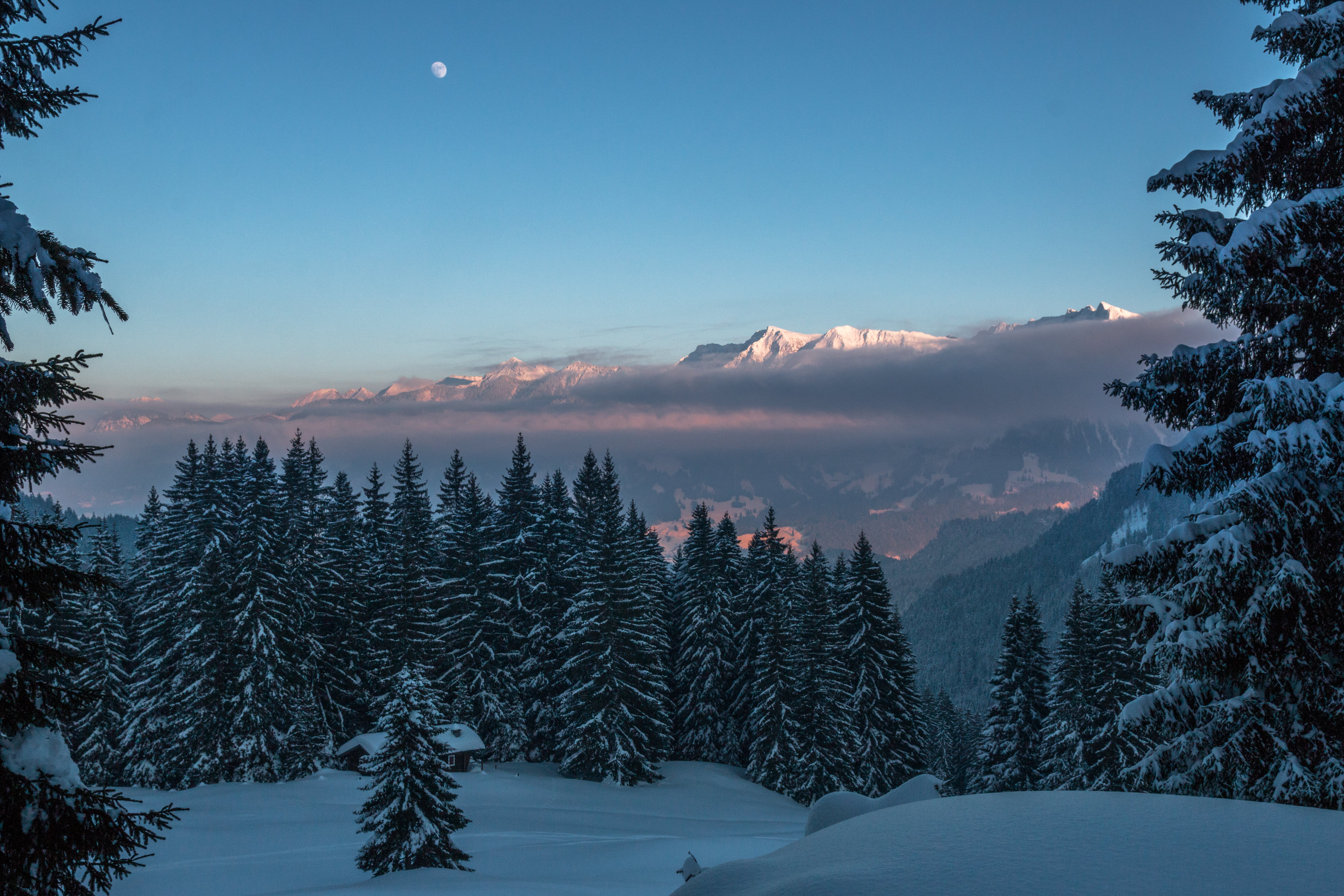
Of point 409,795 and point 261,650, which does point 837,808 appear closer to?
point 409,795

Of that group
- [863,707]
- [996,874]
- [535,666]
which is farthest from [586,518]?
[996,874]

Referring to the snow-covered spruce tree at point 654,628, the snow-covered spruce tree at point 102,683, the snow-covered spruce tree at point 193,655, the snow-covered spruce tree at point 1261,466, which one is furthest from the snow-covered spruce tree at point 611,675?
the snow-covered spruce tree at point 1261,466

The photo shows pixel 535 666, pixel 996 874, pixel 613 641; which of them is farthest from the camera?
pixel 535 666

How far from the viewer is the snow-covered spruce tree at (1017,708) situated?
41.5 metres

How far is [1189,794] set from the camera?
10.0 m

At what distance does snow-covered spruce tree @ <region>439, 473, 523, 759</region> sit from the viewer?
4641 centimetres

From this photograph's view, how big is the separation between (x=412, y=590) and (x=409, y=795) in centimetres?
2120

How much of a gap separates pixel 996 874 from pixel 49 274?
8.85 m

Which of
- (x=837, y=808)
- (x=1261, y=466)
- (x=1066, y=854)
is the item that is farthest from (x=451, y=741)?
(x=1066, y=854)

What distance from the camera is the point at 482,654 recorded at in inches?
1855

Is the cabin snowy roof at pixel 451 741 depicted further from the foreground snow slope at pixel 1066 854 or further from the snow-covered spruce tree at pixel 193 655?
the foreground snow slope at pixel 1066 854

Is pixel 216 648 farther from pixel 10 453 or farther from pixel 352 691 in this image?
pixel 10 453

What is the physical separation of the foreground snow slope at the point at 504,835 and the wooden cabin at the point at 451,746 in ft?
4.81

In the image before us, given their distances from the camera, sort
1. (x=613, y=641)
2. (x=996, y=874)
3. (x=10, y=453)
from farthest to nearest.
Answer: (x=613, y=641) → (x=10, y=453) → (x=996, y=874)
